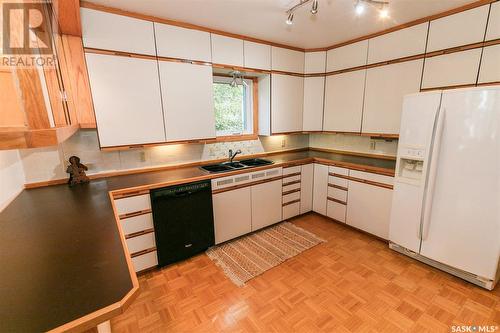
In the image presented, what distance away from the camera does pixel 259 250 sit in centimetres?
256

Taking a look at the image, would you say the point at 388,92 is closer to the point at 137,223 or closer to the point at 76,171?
the point at 137,223

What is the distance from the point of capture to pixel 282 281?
6.86ft

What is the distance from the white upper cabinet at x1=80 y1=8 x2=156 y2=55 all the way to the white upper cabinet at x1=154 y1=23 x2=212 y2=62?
0.08 meters

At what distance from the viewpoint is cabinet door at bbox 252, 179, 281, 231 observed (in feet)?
9.31

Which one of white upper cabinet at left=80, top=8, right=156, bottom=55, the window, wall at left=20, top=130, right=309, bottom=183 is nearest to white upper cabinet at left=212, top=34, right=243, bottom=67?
the window

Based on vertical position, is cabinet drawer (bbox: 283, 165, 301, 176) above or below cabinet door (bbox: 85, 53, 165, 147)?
below

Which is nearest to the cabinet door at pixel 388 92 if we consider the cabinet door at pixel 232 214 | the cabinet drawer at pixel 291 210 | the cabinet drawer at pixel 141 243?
the cabinet drawer at pixel 291 210

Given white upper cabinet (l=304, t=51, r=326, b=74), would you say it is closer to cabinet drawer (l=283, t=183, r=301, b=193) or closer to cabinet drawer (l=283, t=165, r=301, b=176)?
cabinet drawer (l=283, t=165, r=301, b=176)

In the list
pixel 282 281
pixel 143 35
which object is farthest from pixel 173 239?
pixel 143 35

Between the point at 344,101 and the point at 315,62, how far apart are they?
2.53 ft

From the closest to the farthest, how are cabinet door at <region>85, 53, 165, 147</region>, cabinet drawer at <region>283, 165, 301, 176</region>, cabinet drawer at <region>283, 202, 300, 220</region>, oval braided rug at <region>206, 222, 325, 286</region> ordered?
1. cabinet door at <region>85, 53, 165, 147</region>
2. oval braided rug at <region>206, 222, 325, 286</region>
3. cabinet drawer at <region>283, 165, 301, 176</region>
4. cabinet drawer at <region>283, 202, 300, 220</region>

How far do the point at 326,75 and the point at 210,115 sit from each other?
75.3 inches

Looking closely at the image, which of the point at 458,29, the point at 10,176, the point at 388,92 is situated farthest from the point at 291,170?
the point at 10,176

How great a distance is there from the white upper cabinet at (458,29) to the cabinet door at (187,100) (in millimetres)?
2361
